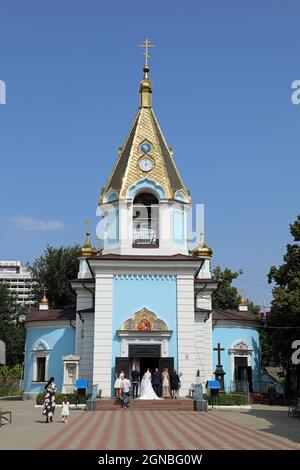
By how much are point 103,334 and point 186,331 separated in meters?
3.31

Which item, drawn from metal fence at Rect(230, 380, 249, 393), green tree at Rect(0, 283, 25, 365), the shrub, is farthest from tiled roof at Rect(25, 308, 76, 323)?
green tree at Rect(0, 283, 25, 365)

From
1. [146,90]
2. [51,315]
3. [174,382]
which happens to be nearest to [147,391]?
[174,382]

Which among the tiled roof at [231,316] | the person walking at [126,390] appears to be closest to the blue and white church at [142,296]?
the tiled roof at [231,316]

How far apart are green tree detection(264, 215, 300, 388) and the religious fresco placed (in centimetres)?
591

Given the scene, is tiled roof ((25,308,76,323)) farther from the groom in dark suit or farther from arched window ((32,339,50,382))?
the groom in dark suit

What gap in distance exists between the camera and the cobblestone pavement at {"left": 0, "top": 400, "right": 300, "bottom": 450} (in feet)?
35.9

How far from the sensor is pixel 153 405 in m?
20.3

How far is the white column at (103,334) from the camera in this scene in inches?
880

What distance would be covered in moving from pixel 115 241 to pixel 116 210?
137cm

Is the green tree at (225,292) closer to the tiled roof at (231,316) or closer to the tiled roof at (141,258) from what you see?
the tiled roof at (231,316)

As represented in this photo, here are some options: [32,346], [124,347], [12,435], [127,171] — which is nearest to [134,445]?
[12,435]
